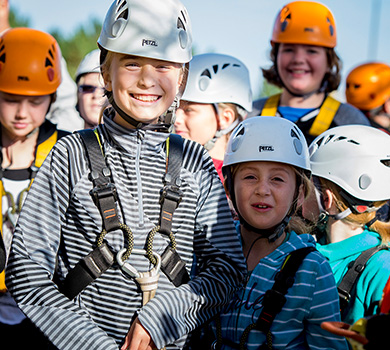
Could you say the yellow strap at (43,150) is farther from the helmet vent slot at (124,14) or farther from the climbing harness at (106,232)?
the helmet vent slot at (124,14)

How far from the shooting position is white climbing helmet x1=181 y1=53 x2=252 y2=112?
17.7 feet

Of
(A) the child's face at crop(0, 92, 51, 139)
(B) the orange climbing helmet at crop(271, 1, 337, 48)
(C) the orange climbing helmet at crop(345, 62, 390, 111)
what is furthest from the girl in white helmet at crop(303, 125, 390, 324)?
(C) the orange climbing helmet at crop(345, 62, 390, 111)

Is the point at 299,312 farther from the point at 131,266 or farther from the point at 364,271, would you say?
the point at 131,266

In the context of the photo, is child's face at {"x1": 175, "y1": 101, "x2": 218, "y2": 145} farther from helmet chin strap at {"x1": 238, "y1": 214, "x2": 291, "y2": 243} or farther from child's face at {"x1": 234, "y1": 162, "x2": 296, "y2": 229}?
helmet chin strap at {"x1": 238, "y1": 214, "x2": 291, "y2": 243}

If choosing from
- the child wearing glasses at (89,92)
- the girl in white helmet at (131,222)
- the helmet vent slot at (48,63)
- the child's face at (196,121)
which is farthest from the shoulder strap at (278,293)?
the child wearing glasses at (89,92)

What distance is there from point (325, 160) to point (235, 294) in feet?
5.03

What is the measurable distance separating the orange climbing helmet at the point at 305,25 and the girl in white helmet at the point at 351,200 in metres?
2.17

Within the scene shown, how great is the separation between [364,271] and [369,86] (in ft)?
22.3

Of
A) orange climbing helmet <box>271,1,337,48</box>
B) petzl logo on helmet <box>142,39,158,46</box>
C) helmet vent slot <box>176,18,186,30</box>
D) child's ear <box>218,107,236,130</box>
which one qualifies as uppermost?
orange climbing helmet <box>271,1,337,48</box>

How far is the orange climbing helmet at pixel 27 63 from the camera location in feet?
17.2

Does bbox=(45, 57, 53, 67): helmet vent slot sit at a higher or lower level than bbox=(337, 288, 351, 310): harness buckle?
higher

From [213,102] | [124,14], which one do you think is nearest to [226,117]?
[213,102]

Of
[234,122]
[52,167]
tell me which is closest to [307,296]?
[52,167]

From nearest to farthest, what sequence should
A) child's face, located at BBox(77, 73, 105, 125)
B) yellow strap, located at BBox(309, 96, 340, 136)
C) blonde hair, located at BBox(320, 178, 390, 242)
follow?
blonde hair, located at BBox(320, 178, 390, 242), yellow strap, located at BBox(309, 96, 340, 136), child's face, located at BBox(77, 73, 105, 125)
